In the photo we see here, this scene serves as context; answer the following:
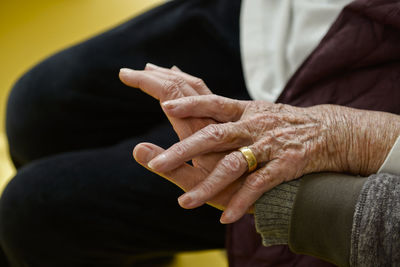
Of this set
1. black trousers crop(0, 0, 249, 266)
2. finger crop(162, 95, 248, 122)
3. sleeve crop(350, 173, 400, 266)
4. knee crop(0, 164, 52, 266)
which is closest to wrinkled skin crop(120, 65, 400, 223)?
finger crop(162, 95, 248, 122)

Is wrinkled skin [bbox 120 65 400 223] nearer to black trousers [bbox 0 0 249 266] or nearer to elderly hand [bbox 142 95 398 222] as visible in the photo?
elderly hand [bbox 142 95 398 222]

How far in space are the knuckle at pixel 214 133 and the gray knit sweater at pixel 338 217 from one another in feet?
0.37

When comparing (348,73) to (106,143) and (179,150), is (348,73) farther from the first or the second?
(106,143)

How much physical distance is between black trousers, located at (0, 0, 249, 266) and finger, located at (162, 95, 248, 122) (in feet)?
0.77

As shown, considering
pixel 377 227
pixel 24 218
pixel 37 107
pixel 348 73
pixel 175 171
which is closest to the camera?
pixel 377 227

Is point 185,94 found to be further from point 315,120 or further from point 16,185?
point 16,185

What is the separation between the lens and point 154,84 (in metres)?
0.67

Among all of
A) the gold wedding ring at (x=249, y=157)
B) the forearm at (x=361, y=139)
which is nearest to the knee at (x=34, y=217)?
the gold wedding ring at (x=249, y=157)

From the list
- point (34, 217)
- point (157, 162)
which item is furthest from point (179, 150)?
point (34, 217)

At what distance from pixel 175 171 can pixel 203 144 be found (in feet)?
0.20

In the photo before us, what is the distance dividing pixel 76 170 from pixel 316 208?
51 centimetres

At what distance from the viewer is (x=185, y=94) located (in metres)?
0.67

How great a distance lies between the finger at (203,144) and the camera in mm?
587

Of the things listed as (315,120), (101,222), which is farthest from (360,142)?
(101,222)
